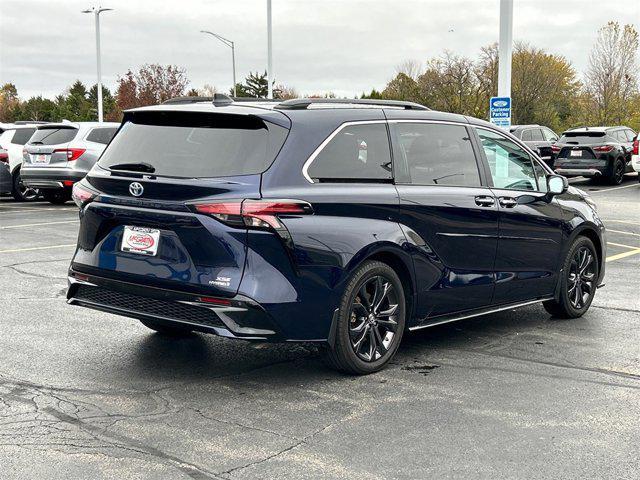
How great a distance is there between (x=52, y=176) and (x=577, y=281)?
13658mm

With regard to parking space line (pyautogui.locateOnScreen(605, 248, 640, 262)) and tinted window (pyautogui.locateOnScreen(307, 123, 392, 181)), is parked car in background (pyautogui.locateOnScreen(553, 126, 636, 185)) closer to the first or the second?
parking space line (pyautogui.locateOnScreen(605, 248, 640, 262))

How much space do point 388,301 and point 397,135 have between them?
1.15 metres

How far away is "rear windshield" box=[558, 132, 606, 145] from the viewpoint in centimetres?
2567

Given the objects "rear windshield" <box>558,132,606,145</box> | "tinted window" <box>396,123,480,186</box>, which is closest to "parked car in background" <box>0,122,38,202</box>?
"rear windshield" <box>558,132,606,145</box>

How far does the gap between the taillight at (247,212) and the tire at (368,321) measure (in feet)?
2.27

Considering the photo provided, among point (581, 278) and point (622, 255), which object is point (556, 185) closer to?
point (581, 278)

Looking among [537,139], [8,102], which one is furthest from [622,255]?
[8,102]

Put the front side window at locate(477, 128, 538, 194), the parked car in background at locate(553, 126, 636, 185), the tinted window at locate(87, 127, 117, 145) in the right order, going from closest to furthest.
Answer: the front side window at locate(477, 128, 538, 194) < the tinted window at locate(87, 127, 117, 145) < the parked car in background at locate(553, 126, 636, 185)

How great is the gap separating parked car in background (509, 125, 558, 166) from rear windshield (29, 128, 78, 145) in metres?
13.5

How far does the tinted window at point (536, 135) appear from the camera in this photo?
28.4 metres

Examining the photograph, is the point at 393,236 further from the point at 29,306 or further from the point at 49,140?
the point at 49,140

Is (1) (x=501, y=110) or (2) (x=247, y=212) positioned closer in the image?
(2) (x=247, y=212)

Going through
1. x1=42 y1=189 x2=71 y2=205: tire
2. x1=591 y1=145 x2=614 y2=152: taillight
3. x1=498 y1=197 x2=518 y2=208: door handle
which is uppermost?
x1=591 y1=145 x2=614 y2=152: taillight

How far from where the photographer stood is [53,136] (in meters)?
19.2
